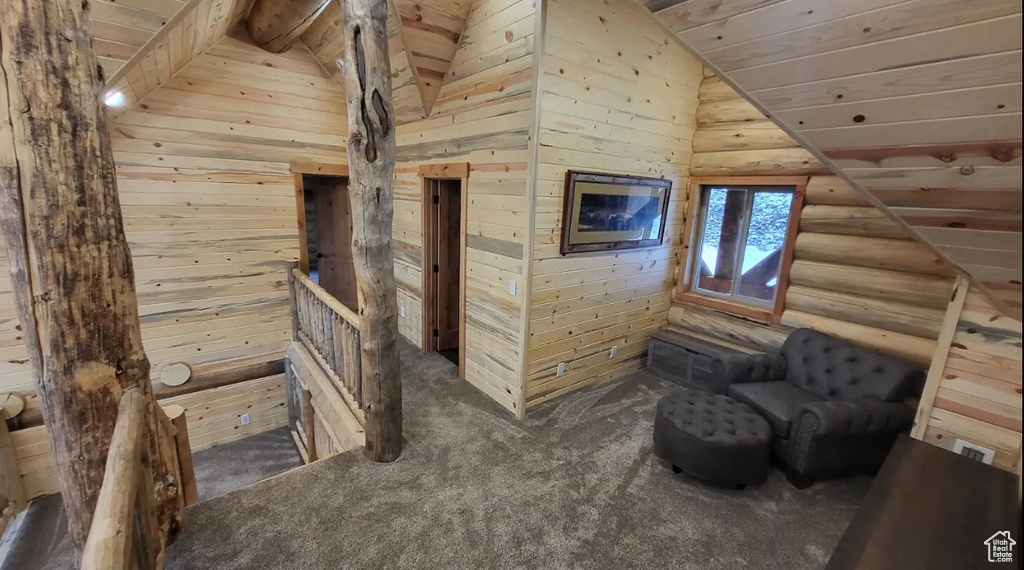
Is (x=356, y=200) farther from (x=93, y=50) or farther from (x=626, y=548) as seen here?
(x=626, y=548)

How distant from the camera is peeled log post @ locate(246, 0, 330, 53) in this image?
335 cm

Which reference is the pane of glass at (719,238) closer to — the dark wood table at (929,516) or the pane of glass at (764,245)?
the pane of glass at (764,245)

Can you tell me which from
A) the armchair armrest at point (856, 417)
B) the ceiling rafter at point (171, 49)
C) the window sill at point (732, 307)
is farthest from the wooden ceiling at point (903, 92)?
the ceiling rafter at point (171, 49)

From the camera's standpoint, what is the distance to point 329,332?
332 centimetres

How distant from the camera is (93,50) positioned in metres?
1.50

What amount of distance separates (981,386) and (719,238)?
2145 millimetres

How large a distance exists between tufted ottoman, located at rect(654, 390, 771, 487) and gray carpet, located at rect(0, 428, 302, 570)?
12.3 feet

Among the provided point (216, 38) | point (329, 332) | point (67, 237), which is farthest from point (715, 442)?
point (216, 38)

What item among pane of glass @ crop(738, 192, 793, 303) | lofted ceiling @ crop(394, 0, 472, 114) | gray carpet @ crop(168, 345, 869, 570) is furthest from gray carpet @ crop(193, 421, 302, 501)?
pane of glass @ crop(738, 192, 793, 303)

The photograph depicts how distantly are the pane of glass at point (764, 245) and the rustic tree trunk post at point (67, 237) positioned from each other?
4.27 meters

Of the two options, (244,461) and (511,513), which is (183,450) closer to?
(511,513)

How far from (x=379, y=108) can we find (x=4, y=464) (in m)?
4.29

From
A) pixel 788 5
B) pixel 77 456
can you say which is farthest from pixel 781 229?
pixel 77 456

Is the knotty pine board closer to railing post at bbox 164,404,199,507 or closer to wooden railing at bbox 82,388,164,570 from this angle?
railing post at bbox 164,404,199,507
